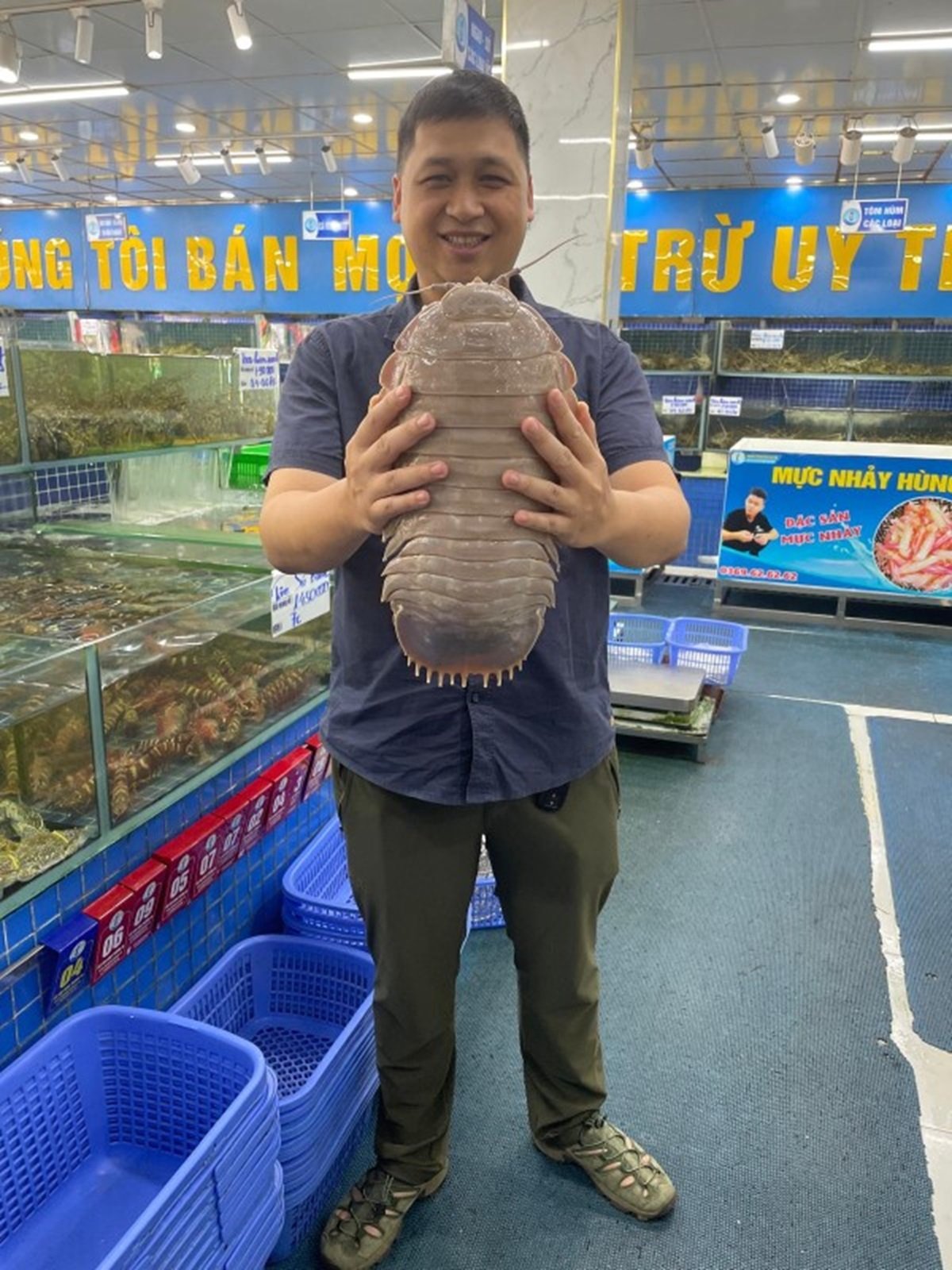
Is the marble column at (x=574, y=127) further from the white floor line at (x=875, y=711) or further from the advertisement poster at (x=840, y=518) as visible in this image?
the advertisement poster at (x=840, y=518)

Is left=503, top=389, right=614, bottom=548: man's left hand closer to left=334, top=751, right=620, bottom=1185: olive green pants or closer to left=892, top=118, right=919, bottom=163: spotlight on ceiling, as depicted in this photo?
left=334, top=751, right=620, bottom=1185: olive green pants

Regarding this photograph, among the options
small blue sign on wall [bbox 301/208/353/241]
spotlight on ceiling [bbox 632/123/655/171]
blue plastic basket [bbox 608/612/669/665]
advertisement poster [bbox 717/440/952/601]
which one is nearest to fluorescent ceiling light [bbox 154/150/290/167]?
small blue sign on wall [bbox 301/208/353/241]

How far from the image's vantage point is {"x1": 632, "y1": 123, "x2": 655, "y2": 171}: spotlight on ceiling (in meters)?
9.08

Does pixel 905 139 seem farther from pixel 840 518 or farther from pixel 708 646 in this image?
pixel 708 646

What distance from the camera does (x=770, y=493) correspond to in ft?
22.1

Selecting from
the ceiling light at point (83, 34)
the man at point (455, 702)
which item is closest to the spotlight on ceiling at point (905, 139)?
the ceiling light at point (83, 34)

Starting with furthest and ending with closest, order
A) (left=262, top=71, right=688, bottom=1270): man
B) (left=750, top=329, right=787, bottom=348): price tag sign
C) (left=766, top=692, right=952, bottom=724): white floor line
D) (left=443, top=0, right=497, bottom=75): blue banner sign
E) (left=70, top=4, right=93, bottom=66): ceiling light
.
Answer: (left=750, top=329, right=787, bottom=348): price tag sign → (left=70, top=4, right=93, bottom=66): ceiling light → (left=766, top=692, right=952, bottom=724): white floor line → (left=443, top=0, right=497, bottom=75): blue banner sign → (left=262, top=71, right=688, bottom=1270): man

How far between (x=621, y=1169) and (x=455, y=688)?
1266mm

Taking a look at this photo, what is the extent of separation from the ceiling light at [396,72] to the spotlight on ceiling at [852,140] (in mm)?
3815

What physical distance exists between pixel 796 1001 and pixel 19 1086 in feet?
6.92

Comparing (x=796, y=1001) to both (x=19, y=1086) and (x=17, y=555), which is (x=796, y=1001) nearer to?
(x=19, y=1086)

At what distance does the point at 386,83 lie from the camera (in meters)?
7.95

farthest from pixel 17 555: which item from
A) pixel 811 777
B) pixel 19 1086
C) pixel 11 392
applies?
pixel 811 777

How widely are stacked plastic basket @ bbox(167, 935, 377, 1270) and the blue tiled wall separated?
11 cm
